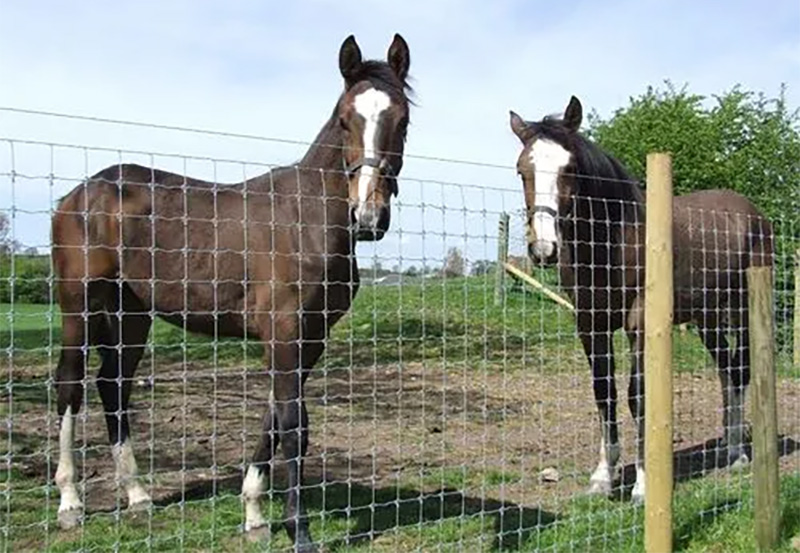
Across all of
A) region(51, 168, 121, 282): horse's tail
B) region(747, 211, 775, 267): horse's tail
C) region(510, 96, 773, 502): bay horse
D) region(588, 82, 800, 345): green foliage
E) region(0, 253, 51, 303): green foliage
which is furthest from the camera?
region(588, 82, 800, 345): green foliage

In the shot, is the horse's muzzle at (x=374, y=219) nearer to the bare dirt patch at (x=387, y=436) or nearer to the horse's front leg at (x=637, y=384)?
the bare dirt patch at (x=387, y=436)

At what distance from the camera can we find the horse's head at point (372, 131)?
420cm

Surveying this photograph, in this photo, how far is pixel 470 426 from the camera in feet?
27.5

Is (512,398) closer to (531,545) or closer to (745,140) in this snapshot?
(531,545)

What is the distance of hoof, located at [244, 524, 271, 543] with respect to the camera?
185 inches

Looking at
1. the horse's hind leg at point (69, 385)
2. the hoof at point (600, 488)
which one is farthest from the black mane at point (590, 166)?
the horse's hind leg at point (69, 385)

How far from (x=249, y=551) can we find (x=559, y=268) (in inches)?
107

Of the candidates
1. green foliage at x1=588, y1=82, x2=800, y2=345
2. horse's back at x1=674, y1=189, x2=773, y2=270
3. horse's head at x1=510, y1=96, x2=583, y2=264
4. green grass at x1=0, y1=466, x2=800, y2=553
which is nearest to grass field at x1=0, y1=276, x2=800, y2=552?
green grass at x1=0, y1=466, x2=800, y2=553

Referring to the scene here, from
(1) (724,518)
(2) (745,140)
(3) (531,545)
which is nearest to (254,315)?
(3) (531,545)

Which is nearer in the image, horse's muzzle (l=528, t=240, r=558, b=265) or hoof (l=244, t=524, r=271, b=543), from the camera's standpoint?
hoof (l=244, t=524, r=271, b=543)

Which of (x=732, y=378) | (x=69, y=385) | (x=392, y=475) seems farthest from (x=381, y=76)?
(x=732, y=378)

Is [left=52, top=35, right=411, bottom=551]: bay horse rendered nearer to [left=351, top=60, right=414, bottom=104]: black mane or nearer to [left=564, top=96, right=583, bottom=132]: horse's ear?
[left=351, top=60, right=414, bottom=104]: black mane

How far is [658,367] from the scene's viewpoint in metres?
4.20

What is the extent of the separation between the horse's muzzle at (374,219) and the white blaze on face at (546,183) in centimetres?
142
